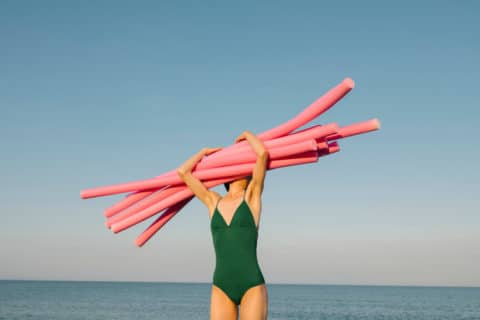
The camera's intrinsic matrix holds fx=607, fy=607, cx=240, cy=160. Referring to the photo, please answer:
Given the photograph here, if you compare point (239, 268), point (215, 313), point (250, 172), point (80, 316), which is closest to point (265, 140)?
point (250, 172)

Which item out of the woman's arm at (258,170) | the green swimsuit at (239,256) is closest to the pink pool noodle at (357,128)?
the woman's arm at (258,170)

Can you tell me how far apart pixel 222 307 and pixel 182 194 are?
1101 millimetres

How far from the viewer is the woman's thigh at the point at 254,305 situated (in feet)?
15.9

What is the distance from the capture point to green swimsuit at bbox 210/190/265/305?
194 inches

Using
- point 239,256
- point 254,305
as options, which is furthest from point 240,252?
point 254,305

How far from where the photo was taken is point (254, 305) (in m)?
4.86

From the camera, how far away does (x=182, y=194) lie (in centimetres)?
554

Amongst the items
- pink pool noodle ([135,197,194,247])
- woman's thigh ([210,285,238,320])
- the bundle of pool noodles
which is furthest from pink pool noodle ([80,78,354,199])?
woman's thigh ([210,285,238,320])

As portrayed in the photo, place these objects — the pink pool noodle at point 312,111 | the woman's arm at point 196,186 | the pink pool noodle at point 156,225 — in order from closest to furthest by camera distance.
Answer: the pink pool noodle at point 312,111, the woman's arm at point 196,186, the pink pool noodle at point 156,225

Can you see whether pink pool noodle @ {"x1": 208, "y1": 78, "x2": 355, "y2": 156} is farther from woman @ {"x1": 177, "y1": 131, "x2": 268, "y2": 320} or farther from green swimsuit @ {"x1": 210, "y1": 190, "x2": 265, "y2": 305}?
green swimsuit @ {"x1": 210, "y1": 190, "x2": 265, "y2": 305}

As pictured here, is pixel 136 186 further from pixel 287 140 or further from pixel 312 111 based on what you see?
pixel 312 111

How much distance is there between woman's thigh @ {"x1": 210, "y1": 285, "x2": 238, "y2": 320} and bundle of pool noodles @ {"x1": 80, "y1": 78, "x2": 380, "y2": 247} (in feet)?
3.18

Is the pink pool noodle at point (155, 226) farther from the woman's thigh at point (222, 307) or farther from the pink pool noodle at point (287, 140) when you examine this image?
the woman's thigh at point (222, 307)

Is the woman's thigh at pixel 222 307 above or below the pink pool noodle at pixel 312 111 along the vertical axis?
below
